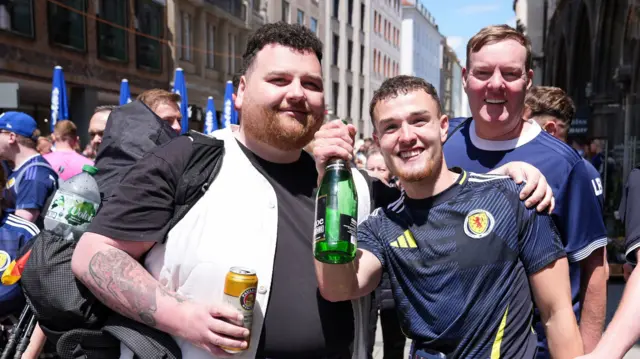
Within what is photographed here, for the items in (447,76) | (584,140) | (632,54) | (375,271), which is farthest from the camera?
(447,76)

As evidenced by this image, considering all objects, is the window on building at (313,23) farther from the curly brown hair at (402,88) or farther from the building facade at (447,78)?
the building facade at (447,78)

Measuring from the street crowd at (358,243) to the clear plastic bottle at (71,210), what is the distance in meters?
0.23

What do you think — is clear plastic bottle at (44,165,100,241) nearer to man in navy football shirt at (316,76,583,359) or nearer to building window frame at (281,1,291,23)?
man in navy football shirt at (316,76,583,359)

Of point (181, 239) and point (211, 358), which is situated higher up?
point (181, 239)

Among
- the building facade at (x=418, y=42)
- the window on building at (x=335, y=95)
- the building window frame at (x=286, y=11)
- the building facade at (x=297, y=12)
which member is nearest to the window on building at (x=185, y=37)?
the building facade at (x=297, y=12)

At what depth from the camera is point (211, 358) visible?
2.04 metres

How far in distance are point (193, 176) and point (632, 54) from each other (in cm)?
1048

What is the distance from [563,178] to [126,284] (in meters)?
1.83

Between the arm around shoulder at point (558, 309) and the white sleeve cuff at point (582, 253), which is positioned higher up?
the white sleeve cuff at point (582, 253)

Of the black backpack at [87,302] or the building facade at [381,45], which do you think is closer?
the black backpack at [87,302]

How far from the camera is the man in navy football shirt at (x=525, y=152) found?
2408 millimetres

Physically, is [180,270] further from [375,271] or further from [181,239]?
[375,271]

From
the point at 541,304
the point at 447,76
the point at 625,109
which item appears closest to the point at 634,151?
the point at 625,109

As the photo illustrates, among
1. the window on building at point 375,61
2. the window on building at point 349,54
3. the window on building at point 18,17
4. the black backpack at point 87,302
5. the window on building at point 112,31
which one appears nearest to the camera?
the black backpack at point 87,302
